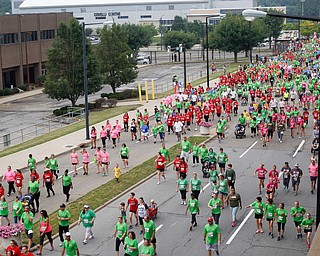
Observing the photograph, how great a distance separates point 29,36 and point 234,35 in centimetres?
2621

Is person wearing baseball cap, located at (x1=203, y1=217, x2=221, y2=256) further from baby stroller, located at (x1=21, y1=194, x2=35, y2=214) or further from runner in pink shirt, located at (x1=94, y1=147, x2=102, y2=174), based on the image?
runner in pink shirt, located at (x1=94, y1=147, x2=102, y2=174)

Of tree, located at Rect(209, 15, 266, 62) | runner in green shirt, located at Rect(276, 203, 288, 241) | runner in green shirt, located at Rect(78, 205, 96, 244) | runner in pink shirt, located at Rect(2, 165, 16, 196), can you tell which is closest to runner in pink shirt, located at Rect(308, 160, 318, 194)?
runner in green shirt, located at Rect(276, 203, 288, 241)

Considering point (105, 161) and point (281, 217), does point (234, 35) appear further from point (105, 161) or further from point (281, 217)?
point (281, 217)

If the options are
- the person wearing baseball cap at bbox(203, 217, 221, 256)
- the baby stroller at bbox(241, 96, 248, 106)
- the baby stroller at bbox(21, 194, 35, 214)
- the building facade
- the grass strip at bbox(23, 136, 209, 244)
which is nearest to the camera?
the person wearing baseball cap at bbox(203, 217, 221, 256)

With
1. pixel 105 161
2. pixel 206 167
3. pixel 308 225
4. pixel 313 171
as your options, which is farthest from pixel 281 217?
pixel 105 161

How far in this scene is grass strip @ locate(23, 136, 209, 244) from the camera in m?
21.6

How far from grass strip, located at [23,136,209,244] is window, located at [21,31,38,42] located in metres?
42.0

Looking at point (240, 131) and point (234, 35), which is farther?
point (234, 35)

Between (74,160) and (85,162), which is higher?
(74,160)

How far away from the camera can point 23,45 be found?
68.7 m

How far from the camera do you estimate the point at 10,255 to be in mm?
15742

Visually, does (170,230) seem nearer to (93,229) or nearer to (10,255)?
(93,229)

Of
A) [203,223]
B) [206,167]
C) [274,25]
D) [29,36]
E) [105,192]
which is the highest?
[274,25]

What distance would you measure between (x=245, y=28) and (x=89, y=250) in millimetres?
66484
